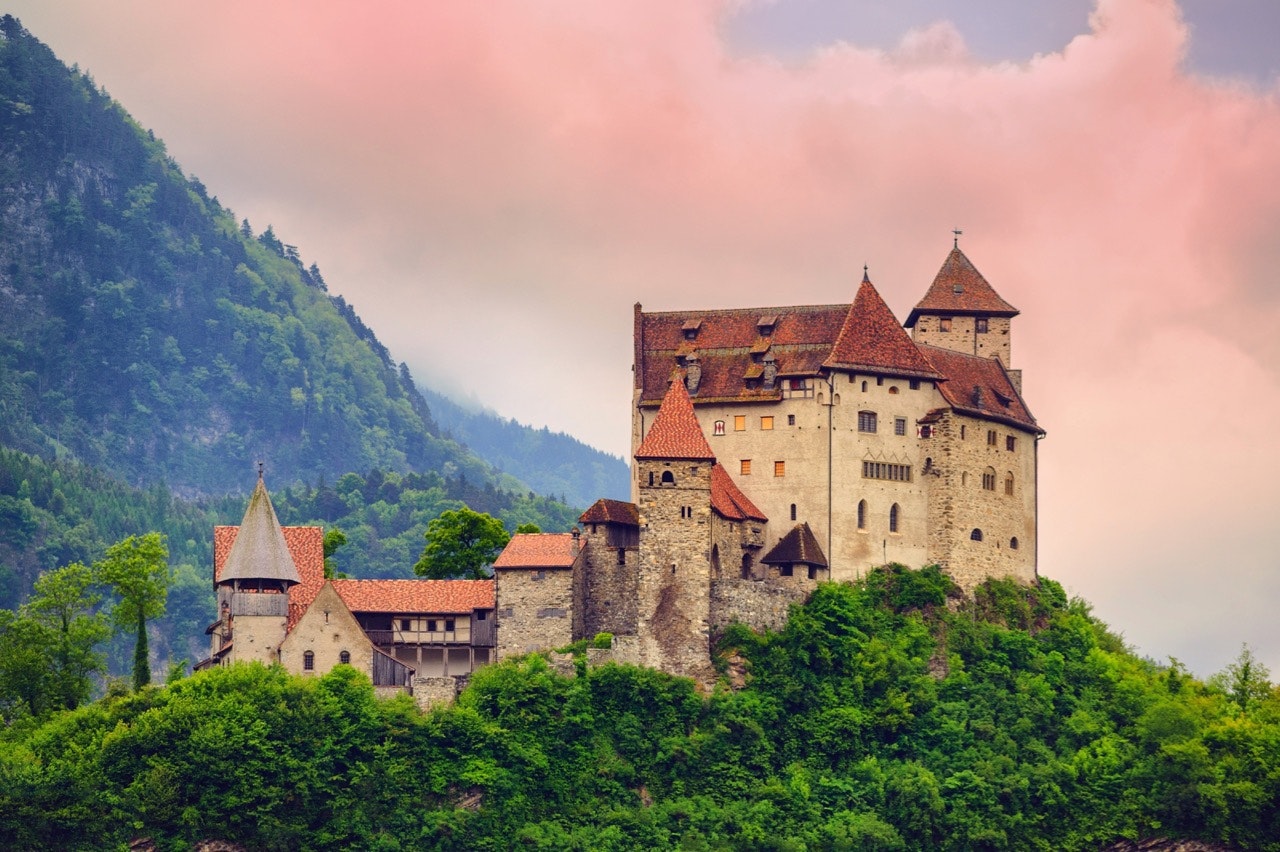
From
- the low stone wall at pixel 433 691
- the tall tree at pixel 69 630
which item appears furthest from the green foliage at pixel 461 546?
the tall tree at pixel 69 630

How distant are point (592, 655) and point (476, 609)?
5169mm

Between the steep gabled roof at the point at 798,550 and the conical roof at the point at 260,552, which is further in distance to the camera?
the steep gabled roof at the point at 798,550

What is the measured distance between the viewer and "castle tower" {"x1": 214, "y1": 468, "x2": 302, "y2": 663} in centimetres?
9719

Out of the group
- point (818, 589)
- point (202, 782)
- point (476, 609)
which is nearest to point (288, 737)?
point (202, 782)

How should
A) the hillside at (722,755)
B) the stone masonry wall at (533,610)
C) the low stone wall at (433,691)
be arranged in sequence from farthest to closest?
the stone masonry wall at (533,610), the low stone wall at (433,691), the hillside at (722,755)

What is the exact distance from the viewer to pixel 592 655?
98500 mm

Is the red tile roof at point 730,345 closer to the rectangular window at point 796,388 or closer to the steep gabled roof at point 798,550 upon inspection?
the rectangular window at point 796,388

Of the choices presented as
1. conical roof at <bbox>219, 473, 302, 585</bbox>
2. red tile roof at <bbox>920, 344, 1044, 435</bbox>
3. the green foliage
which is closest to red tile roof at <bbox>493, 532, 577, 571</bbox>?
conical roof at <bbox>219, 473, 302, 585</bbox>

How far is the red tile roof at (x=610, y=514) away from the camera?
101 metres

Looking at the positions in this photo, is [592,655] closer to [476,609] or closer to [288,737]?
[476,609]

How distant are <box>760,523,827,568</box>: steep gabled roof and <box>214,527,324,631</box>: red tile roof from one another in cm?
1905

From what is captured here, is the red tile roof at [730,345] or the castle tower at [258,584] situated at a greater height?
the red tile roof at [730,345]

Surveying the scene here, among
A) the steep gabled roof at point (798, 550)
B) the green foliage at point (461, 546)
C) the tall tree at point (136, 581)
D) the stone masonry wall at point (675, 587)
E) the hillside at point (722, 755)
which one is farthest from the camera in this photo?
the green foliage at point (461, 546)

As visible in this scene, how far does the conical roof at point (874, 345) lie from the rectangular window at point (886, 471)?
13.4 feet
